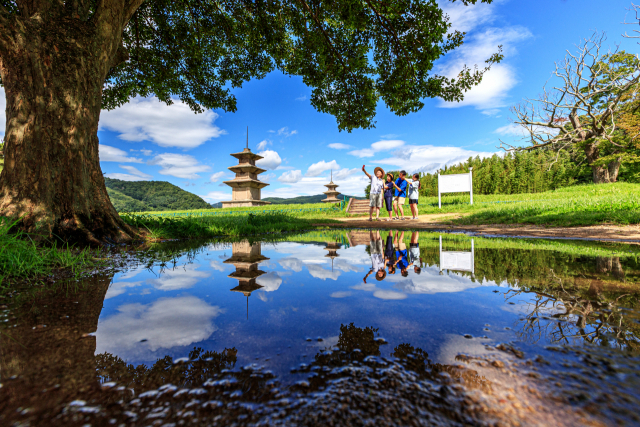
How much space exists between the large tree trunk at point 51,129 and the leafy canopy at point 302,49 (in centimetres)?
355

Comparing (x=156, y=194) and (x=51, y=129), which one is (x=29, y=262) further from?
(x=156, y=194)

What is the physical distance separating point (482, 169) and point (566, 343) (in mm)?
34443

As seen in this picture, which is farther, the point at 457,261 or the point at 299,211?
the point at 299,211

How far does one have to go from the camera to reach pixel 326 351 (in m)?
1.01

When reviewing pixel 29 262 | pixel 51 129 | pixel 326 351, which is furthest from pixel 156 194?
pixel 326 351

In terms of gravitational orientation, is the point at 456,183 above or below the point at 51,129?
above

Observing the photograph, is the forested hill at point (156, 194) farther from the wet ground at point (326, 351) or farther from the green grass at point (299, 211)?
the wet ground at point (326, 351)

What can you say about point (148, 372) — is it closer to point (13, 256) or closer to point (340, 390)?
point (340, 390)

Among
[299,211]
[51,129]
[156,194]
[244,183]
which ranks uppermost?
[156,194]

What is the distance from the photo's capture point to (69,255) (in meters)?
2.62

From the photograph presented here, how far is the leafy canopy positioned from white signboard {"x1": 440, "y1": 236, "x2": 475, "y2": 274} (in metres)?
5.20

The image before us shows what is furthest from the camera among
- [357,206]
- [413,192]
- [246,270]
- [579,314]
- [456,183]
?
[357,206]

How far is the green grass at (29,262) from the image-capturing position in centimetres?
214

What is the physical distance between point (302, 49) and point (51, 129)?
638 cm
